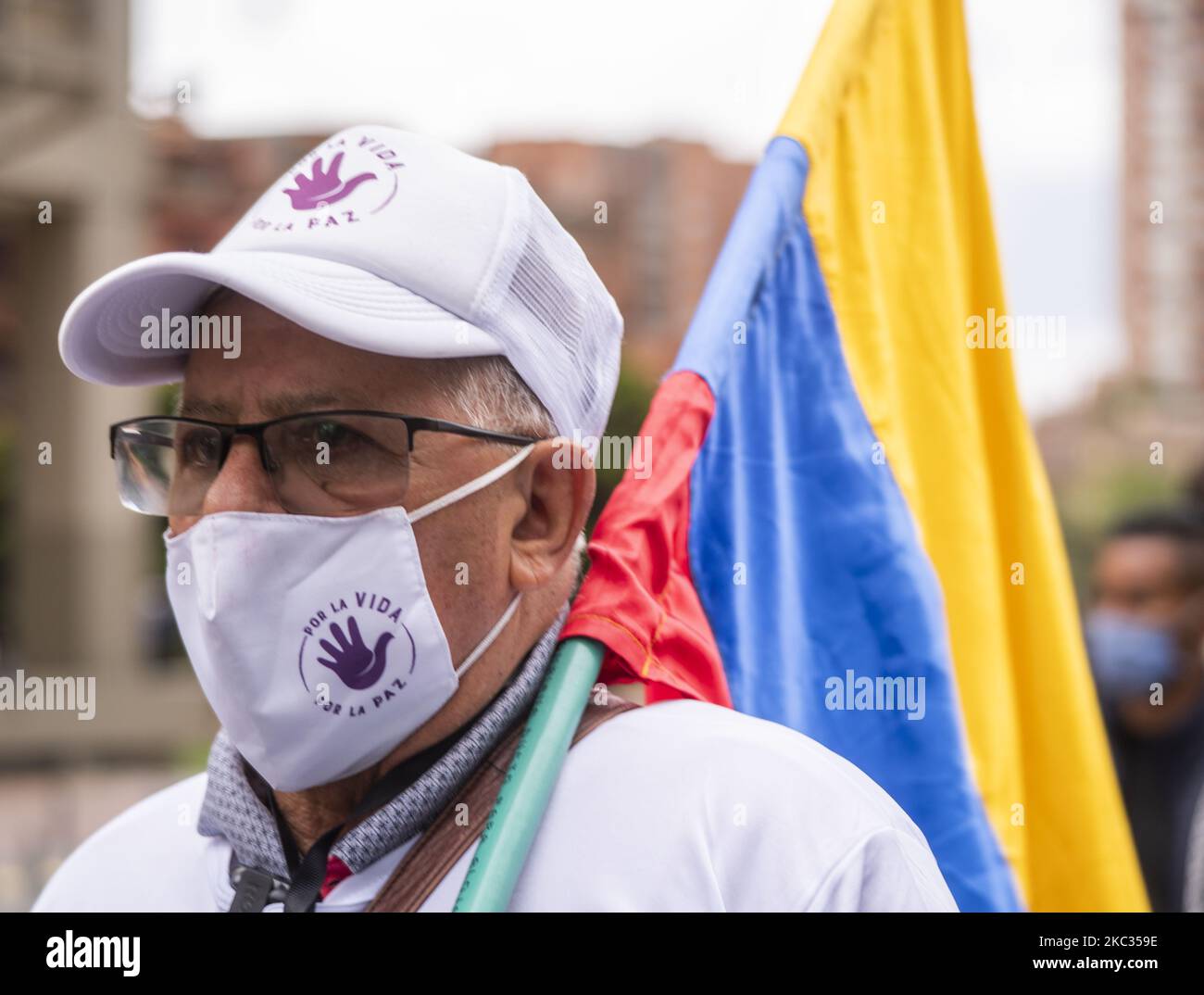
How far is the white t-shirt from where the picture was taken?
1.57 m

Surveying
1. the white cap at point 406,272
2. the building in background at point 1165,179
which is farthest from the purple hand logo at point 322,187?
the building in background at point 1165,179

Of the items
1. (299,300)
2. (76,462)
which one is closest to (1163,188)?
(76,462)

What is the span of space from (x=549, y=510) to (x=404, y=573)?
0.22 metres

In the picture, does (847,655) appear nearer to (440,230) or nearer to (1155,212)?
(440,230)

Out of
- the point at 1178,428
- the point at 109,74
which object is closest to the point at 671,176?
the point at 1178,428

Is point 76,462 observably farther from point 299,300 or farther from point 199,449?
point 299,300

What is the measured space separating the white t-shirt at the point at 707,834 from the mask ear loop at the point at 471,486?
13.0 inches

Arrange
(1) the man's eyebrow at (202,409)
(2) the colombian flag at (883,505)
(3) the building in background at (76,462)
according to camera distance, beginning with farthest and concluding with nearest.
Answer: (3) the building in background at (76,462)
(2) the colombian flag at (883,505)
(1) the man's eyebrow at (202,409)

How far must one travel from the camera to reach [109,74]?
15.8m

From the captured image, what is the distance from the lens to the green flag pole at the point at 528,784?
1.60 meters

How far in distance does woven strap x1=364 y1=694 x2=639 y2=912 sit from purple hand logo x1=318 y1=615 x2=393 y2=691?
0.17 metres

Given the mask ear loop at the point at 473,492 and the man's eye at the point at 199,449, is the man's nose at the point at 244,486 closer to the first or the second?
the man's eye at the point at 199,449

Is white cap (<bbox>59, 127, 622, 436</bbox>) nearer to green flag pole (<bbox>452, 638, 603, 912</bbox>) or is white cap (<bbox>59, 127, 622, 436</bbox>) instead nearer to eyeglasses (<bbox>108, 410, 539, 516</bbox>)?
eyeglasses (<bbox>108, 410, 539, 516</bbox>)
